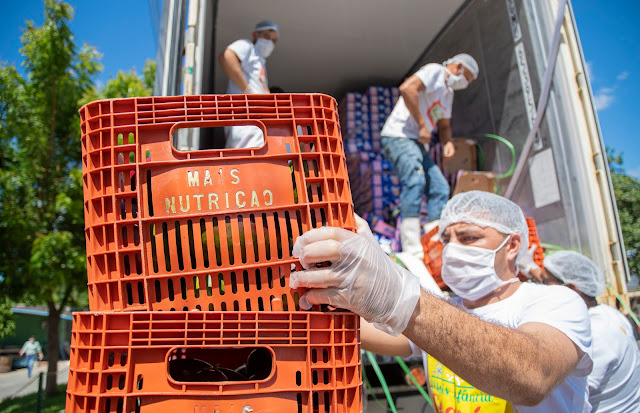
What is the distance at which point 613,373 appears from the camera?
2.30 meters

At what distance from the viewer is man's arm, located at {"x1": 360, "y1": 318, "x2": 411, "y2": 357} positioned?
6.93 ft

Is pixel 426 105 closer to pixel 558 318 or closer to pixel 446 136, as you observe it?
pixel 446 136

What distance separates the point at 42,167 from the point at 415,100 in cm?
803

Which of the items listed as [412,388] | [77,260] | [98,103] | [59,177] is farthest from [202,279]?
[59,177]

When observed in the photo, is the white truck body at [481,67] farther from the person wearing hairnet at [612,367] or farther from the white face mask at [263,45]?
the person wearing hairnet at [612,367]

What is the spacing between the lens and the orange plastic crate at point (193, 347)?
108 cm

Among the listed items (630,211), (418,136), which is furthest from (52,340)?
(630,211)

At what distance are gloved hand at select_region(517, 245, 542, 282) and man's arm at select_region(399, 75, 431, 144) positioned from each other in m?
1.39

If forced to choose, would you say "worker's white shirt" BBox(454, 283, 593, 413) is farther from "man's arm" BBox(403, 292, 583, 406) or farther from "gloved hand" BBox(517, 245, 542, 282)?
"gloved hand" BBox(517, 245, 542, 282)

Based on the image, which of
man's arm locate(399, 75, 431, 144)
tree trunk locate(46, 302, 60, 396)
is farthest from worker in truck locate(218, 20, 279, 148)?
tree trunk locate(46, 302, 60, 396)

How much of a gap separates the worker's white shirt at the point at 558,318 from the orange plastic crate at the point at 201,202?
984 mm

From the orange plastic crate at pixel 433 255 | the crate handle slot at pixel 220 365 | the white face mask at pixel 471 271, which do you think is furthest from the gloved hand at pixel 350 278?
the orange plastic crate at pixel 433 255

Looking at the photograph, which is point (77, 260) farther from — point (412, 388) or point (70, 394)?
point (70, 394)

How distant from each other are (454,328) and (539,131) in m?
3.57
